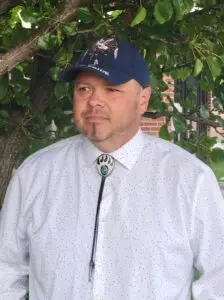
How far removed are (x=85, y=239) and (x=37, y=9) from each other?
4.01ft

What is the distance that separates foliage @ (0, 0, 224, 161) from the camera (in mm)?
2750

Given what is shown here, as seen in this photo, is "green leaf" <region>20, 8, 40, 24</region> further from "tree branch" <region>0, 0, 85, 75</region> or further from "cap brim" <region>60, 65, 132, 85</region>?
"cap brim" <region>60, 65, 132, 85</region>

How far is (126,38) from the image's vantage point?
2.89 m

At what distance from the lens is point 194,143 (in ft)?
12.2

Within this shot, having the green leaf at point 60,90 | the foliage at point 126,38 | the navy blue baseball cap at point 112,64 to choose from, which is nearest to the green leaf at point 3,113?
the foliage at point 126,38

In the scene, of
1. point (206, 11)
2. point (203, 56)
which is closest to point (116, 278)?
point (203, 56)

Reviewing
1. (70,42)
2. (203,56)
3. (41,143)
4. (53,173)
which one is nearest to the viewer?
(53,173)

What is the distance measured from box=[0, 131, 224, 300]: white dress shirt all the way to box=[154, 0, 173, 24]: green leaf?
407 mm

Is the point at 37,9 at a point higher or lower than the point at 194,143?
higher

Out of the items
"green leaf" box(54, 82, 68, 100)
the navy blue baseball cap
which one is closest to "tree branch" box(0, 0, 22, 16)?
"green leaf" box(54, 82, 68, 100)

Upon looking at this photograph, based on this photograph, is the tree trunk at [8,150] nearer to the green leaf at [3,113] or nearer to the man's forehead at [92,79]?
the green leaf at [3,113]

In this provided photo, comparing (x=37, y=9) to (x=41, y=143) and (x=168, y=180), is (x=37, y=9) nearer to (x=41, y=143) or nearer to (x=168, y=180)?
(x=41, y=143)

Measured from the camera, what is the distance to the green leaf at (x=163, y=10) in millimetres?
2369

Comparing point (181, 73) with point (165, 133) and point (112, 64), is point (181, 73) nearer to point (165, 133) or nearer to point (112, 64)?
point (165, 133)
